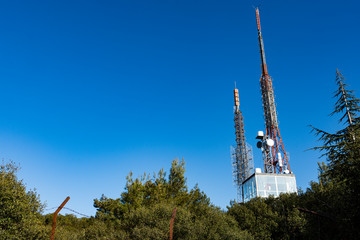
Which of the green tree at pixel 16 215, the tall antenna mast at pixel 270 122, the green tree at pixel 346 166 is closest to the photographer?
the green tree at pixel 346 166

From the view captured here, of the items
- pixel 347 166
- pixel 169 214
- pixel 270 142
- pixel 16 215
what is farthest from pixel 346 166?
pixel 270 142

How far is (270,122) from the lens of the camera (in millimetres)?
76375

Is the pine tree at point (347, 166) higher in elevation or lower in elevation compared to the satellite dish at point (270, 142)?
lower

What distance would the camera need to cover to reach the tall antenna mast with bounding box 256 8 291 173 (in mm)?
69512

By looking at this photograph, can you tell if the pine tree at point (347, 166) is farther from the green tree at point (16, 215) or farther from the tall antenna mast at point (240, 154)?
the tall antenna mast at point (240, 154)

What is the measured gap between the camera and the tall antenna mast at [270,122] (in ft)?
228

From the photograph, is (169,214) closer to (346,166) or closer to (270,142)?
(346,166)

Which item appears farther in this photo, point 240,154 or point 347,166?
point 240,154

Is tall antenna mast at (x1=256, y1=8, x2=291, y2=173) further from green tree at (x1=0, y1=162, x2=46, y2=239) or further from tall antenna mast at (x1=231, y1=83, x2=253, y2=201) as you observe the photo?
green tree at (x1=0, y1=162, x2=46, y2=239)

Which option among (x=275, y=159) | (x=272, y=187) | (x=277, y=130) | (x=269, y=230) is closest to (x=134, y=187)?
(x=269, y=230)

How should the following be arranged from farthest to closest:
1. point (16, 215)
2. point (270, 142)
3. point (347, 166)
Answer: point (270, 142), point (16, 215), point (347, 166)

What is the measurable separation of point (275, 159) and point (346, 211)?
176 feet

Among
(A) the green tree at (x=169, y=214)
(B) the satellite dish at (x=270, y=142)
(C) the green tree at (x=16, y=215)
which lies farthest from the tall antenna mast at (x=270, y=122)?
(C) the green tree at (x=16, y=215)

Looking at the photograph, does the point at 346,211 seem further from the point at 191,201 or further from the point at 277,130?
the point at 277,130
